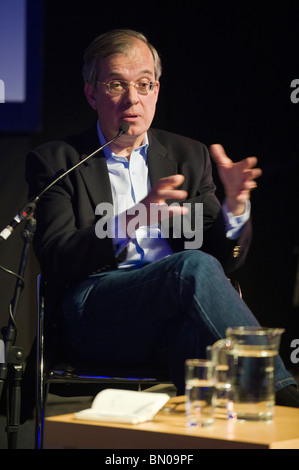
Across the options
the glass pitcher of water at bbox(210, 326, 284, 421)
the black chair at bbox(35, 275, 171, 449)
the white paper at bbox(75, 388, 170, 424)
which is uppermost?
the glass pitcher of water at bbox(210, 326, 284, 421)

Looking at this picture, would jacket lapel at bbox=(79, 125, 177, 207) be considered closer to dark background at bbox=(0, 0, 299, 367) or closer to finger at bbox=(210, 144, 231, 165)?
finger at bbox=(210, 144, 231, 165)

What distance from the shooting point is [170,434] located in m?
1.20

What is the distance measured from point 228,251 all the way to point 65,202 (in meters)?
0.51

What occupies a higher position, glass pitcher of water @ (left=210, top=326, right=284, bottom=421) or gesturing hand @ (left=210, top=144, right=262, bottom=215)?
gesturing hand @ (left=210, top=144, right=262, bottom=215)

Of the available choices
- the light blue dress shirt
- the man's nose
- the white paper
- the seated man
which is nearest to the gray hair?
the seated man

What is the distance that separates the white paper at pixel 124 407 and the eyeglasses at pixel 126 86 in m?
1.21

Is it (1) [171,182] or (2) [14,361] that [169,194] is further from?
(2) [14,361]

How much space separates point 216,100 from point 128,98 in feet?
4.12

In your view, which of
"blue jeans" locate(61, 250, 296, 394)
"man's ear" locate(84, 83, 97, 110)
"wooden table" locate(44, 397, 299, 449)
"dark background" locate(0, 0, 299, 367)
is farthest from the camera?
"dark background" locate(0, 0, 299, 367)

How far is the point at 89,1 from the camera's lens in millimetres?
3355

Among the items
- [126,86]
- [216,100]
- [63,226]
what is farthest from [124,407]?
[216,100]

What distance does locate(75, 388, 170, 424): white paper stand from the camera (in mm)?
1268

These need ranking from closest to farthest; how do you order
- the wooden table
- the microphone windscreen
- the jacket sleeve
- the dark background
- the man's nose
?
the wooden table → the jacket sleeve → the microphone windscreen → the man's nose → the dark background

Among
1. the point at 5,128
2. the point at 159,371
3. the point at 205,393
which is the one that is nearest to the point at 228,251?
the point at 159,371
